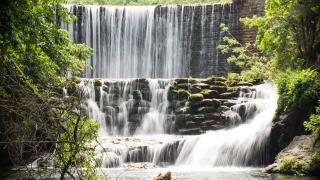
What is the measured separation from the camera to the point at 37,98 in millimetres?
9539

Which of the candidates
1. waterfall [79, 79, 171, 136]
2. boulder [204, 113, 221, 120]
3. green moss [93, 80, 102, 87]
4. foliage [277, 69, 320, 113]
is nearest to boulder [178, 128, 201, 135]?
boulder [204, 113, 221, 120]

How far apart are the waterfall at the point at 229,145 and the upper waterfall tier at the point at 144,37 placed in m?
13.2

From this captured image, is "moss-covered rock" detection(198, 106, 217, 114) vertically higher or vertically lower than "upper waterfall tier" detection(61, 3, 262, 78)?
lower

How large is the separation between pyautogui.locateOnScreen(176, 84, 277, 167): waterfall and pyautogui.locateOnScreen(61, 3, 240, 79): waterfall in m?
13.2

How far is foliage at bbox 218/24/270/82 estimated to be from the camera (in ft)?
99.8

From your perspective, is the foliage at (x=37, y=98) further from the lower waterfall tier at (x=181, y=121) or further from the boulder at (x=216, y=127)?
the boulder at (x=216, y=127)

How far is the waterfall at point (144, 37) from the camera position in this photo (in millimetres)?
37094

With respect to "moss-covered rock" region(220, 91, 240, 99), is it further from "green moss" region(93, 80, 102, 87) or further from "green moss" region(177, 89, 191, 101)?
"green moss" region(93, 80, 102, 87)

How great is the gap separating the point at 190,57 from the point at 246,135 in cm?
1516

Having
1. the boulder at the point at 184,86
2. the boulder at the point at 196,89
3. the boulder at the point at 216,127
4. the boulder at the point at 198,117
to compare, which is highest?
the boulder at the point at 184,86

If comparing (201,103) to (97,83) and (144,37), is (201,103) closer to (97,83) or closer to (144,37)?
(97,83)

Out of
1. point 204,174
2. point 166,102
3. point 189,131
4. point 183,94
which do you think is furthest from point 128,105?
point 204,174

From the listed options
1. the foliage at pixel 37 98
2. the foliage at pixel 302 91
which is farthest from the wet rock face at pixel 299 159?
the foliage at pixel 37 98

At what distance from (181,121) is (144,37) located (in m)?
12.1
